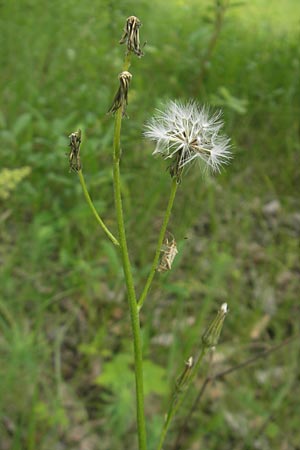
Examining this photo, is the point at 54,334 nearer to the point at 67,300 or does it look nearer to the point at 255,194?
the point at 67,300

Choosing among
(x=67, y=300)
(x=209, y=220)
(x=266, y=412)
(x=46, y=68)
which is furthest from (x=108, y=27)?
(x=266, y=412)

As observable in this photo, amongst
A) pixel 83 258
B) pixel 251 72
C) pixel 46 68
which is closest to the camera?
Result: pixel 83 258

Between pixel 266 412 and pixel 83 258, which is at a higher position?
pixel 83 258

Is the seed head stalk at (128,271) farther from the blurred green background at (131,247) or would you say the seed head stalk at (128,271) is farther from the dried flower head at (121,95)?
the blurred green background at (131,247)

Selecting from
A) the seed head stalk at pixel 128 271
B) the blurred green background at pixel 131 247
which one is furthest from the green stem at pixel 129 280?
the blurred green background at pixel 131 247

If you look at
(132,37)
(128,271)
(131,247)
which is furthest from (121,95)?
(131,247)

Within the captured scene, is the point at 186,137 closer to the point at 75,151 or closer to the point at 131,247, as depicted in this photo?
the point at 75,151
